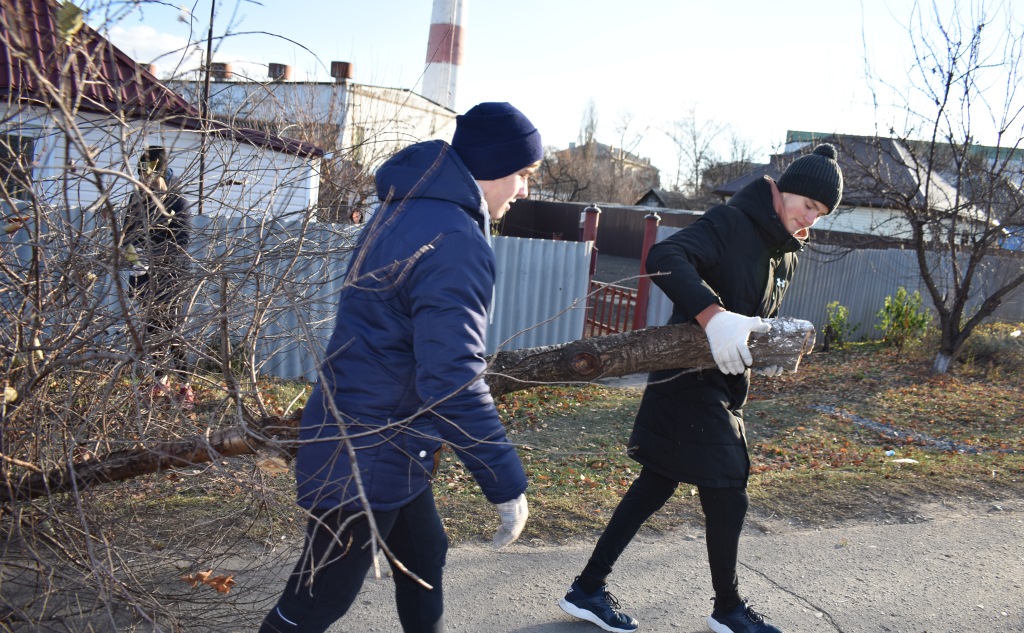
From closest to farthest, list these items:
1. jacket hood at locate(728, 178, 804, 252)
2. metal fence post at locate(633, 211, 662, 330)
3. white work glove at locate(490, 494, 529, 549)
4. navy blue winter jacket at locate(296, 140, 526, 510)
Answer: navy blue winter jacket at locate(296, 140, 526, 510), white work glove at locate(490, 494, 529, 549), jacket hood at locate(728, 178, 804, 252), metal fence post at locate(633, 211, 662, 330)

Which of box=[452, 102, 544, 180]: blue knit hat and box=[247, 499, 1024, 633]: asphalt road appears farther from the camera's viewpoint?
box=[247, 499, 1024, 633]: asphalt road

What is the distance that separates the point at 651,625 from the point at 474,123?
2.11 m

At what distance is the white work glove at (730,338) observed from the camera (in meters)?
2.98

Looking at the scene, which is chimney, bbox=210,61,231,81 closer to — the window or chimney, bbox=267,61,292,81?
chimney, bbox=267,61,292,81

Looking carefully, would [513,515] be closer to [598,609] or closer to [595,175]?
[598,609]

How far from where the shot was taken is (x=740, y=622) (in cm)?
317

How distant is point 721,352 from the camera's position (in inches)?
119

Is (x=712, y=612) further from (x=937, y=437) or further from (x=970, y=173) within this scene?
(x=970, y=173)

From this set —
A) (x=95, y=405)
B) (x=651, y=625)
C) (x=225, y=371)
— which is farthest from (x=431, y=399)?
(x=651, y=625)

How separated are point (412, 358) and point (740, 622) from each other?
1.80 meters

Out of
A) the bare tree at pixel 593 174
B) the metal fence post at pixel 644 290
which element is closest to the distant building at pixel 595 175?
the bare tree at pixel 593 174

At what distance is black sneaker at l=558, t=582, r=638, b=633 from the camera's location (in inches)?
127

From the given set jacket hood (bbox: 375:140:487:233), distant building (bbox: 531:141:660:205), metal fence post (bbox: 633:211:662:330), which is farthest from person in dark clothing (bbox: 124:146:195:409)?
distant building (bbox: 531:141:660:205)

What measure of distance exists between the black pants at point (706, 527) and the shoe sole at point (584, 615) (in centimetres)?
9
